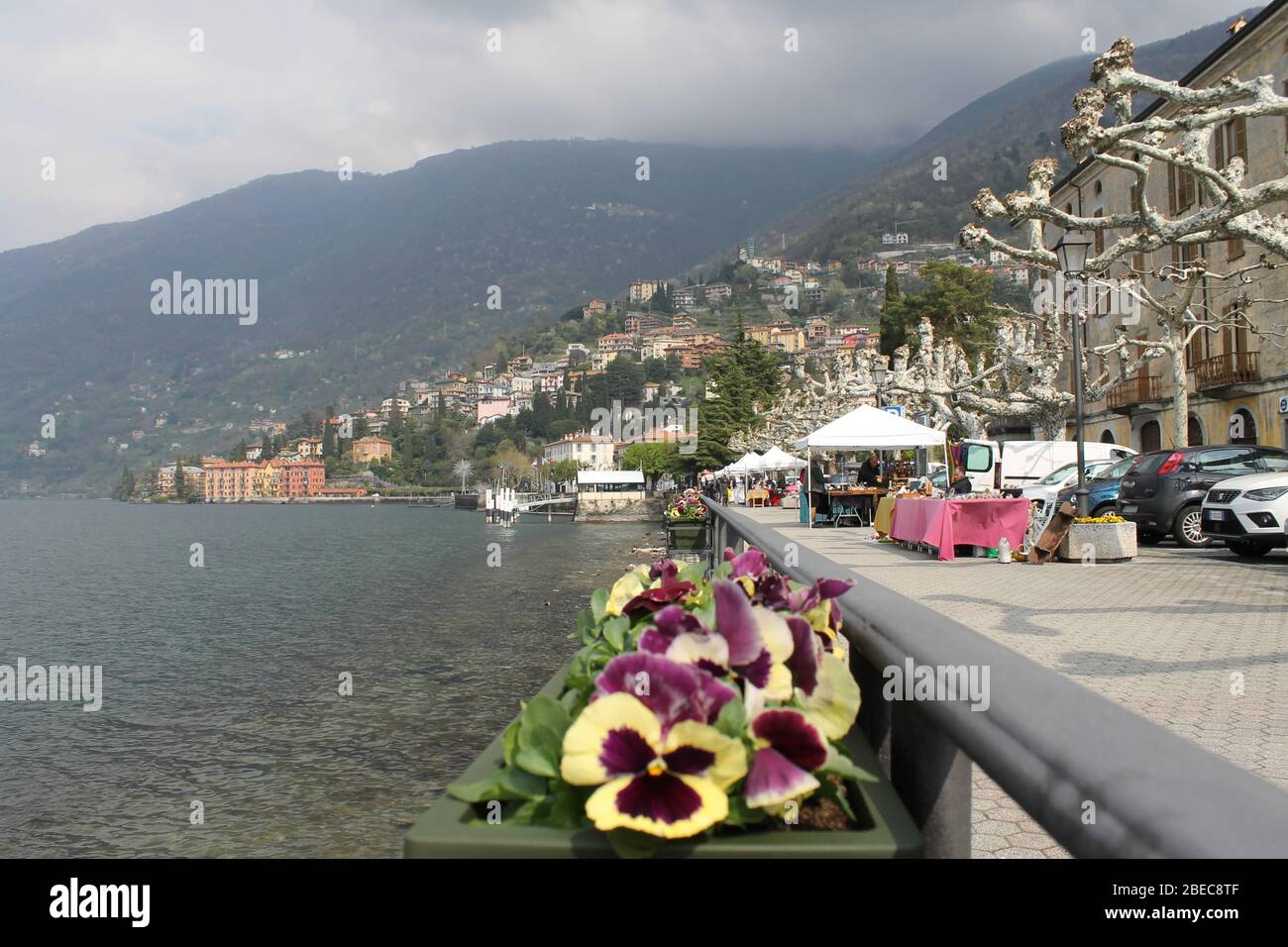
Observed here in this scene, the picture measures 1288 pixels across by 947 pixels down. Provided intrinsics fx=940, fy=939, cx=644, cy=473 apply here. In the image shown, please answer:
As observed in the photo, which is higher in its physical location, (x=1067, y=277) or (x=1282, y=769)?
(x=1067, y=277)

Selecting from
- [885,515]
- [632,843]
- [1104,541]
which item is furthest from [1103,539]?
[632,843]

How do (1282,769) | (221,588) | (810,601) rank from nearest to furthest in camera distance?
(810,601)
(1282,769)
(221,588)

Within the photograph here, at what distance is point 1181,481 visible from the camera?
17.5 metres

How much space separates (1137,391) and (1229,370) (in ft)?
22.3

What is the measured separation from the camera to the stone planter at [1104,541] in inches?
595

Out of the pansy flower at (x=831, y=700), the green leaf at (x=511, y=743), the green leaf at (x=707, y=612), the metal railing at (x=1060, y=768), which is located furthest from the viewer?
the green leaf at (x=707, y=612)

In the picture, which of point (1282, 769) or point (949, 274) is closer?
point (1282, 769)

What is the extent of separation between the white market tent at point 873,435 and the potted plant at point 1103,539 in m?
5.37

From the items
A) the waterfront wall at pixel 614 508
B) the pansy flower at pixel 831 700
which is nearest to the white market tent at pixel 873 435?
the pansy flower at pixel 831 700

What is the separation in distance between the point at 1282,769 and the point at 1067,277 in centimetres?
1335

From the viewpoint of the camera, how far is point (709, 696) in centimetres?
135

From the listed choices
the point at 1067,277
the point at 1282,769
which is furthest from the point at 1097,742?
the point at 1067,277
